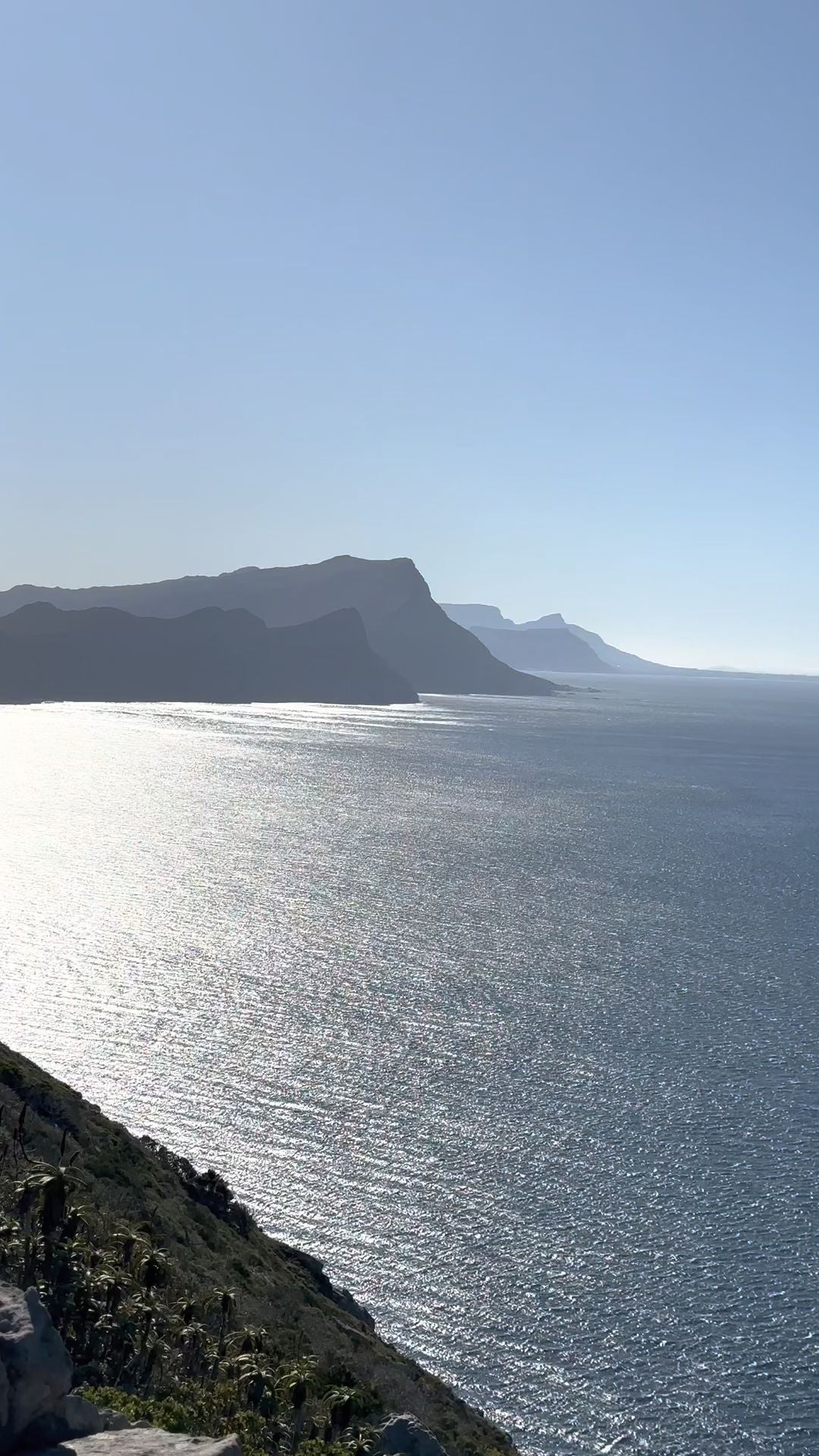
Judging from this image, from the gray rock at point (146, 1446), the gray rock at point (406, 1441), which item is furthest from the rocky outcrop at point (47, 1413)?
the gray rock at point (406, 1441)

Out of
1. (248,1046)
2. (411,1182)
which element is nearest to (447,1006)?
(248,1046)

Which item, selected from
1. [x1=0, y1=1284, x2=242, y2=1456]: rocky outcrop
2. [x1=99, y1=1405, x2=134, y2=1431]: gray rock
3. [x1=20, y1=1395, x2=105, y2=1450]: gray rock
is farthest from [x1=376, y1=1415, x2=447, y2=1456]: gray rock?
[x1=0, y1=1284, x2=242, y2=1456]: rocky outcrop

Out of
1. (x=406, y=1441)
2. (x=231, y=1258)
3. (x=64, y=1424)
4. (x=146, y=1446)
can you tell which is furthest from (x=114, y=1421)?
(x=231, y=1258)

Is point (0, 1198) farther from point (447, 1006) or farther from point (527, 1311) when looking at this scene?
point (447, 1006)

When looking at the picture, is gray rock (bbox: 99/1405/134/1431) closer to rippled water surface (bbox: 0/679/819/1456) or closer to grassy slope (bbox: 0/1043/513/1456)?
grassy slope (bbox: 0/1043/513/1456)

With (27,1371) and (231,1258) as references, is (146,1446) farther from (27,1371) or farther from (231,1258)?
(231,1258)
